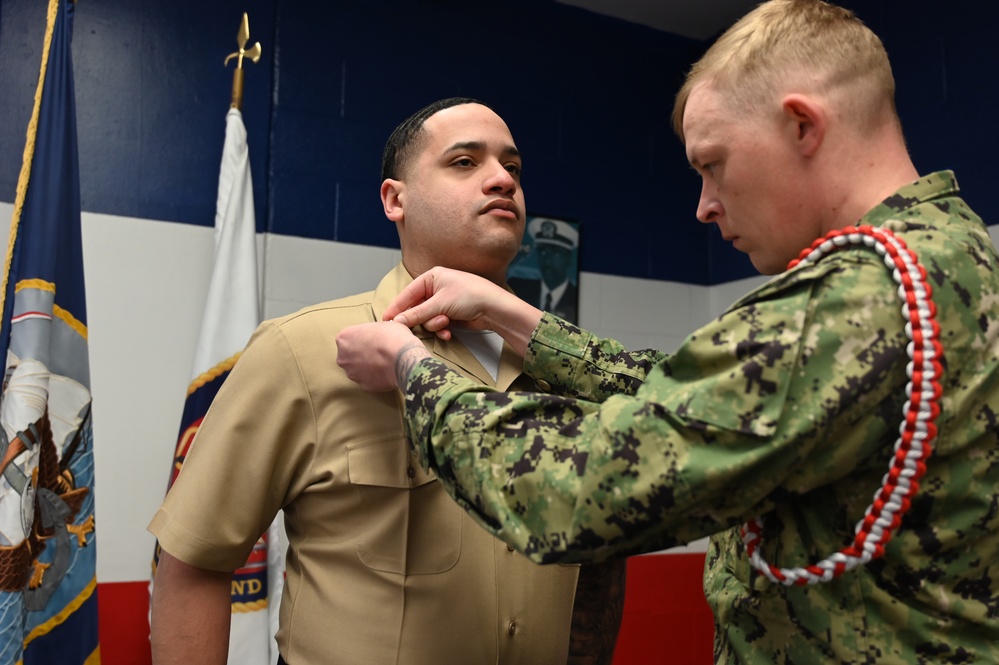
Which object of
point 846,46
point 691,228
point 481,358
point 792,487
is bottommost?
point 792,487

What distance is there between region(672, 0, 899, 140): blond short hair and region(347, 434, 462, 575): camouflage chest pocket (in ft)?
2.42

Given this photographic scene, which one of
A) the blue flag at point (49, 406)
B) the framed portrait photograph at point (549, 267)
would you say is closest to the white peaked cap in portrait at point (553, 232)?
the framed portrait photograph at point (549, 267)

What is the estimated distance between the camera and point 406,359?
3.49 ft

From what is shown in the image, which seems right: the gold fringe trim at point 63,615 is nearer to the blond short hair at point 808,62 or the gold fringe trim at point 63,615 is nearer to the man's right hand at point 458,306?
the man's right hand at point 458,306

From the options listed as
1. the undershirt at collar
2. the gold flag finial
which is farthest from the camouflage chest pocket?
the gold flag finial

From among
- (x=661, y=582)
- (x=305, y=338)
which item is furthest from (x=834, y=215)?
(x=661, y=582)

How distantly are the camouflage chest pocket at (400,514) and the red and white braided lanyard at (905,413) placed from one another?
2.04ft

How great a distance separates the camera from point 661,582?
11.1 ft

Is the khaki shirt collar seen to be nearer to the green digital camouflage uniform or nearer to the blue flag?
the green digital camouflage uniform

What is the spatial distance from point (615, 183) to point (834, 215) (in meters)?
2.90

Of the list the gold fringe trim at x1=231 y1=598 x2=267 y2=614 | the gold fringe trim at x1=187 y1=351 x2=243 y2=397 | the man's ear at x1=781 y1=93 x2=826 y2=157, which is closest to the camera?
the man's ear at x1=781 y1=93 x2=826 y2=157

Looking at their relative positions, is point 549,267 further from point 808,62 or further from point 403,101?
point 808,62

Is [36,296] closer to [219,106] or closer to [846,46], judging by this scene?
[219,106]

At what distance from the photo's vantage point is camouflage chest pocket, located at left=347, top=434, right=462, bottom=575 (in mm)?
1311
